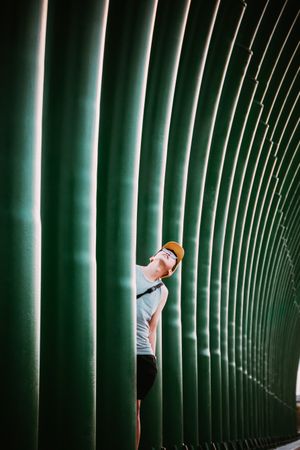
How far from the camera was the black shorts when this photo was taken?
6.49 m

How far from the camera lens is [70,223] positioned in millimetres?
5617

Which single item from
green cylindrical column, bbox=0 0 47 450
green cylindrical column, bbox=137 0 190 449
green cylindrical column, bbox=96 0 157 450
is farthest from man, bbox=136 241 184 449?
green cylindrical column, bbox=0 0 47 450

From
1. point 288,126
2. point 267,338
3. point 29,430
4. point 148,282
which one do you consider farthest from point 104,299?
point 267,338

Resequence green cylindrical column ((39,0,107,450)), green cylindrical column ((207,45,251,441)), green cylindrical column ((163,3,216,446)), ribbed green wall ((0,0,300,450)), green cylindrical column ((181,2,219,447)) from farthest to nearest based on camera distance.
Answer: green cylindrical column ((207,45,251,441)) → green cylindrical column ((181,2,219,447)) → green cylindrical column ((163,3,216,446)) → green cylindrical column ((39,0,107,450)) → ribbed green wall ((0,0,300,450))

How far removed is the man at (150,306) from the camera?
645cm

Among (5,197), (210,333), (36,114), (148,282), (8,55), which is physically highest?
(8,55)

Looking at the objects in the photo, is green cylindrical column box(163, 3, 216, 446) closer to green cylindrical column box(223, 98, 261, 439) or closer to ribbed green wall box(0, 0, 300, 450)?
ribbed green wall box(0, 0, 300, 450)

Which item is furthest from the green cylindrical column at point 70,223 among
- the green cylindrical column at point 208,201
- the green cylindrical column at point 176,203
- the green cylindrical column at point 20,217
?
the green cylindrical column at point 208,201

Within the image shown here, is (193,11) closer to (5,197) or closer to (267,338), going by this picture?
(5,197)

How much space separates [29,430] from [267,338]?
1858 cm

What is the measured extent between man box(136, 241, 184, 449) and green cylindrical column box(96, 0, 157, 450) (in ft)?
0.56

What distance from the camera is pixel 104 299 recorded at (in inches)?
253

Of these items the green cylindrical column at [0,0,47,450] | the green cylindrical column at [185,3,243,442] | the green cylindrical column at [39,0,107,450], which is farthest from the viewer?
the green cylindrical column at [185,3,243,442]

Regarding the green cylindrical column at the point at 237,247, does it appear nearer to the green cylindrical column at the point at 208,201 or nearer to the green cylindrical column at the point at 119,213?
the green cylindrical column at the point at 208,201
